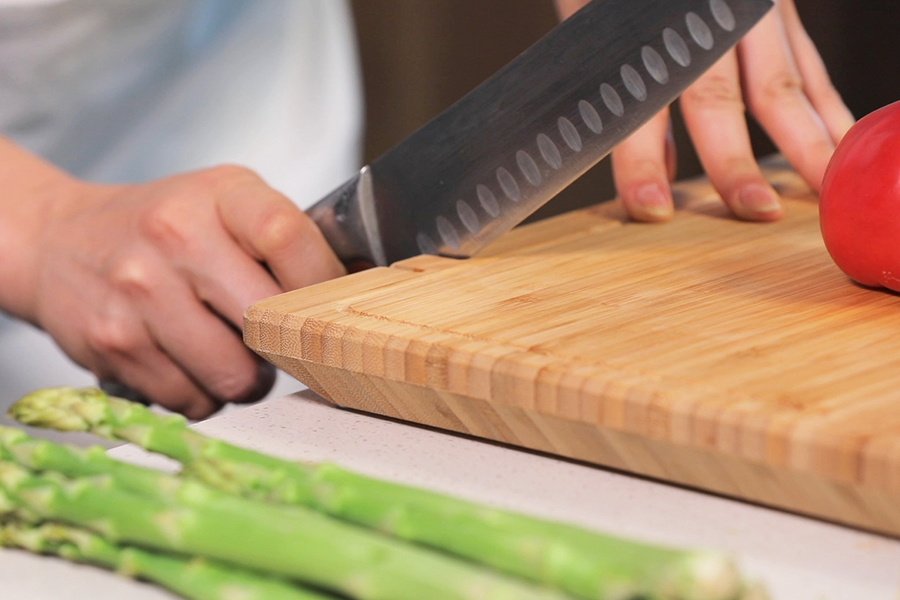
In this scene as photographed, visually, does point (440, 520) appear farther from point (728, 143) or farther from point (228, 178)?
point (728, 143)

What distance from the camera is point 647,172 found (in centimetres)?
99

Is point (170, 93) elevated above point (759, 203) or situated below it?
above

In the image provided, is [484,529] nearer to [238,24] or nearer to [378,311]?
[378,311]

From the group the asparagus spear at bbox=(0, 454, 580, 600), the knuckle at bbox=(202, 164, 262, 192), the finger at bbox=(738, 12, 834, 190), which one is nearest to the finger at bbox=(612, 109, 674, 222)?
the finger at bbox=(738, 12, 834, 190)

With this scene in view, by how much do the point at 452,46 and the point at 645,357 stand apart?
2536 mm

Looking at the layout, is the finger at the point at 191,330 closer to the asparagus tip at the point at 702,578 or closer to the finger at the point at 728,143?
the finger at the point at 728,143

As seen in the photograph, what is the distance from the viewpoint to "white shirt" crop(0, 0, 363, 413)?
1365 millimetres

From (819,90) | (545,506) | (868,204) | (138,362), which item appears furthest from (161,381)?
(819,90)

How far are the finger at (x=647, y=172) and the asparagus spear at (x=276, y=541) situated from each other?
589 millimetres

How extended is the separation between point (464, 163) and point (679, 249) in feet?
0.63

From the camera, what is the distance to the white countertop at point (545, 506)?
467 millimetres

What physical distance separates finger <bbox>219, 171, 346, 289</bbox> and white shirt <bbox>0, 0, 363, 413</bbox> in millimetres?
629

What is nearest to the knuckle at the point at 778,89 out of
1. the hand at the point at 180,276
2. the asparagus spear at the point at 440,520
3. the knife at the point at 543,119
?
the knife at the point at 543,119

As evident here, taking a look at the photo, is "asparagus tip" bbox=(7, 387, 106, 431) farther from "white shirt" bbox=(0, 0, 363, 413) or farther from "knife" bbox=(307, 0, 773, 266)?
"white shirt" bbox=(0, 0, 363, 413)
